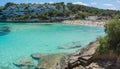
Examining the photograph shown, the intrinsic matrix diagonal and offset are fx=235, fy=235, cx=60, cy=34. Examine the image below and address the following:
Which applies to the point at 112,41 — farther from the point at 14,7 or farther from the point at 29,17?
the point at 14,7

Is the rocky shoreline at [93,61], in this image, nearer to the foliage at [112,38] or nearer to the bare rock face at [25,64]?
the foliage at [112,38]

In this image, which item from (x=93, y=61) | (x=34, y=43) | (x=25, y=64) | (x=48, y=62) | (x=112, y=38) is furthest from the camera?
(x=34, y=43)

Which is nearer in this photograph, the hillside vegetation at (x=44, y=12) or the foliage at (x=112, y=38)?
the foliage at (x=112, y=38)

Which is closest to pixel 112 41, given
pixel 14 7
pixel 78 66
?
pixel 78 66

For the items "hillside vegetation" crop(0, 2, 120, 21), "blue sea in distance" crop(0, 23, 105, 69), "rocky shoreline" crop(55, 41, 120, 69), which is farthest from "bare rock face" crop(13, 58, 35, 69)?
"hillside vegetation" crop(0, 2, 120, 21)

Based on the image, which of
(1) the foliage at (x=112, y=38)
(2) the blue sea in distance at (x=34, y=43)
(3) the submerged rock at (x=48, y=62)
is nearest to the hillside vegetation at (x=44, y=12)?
(2) the blue sea in distance at (x=34, y=43)

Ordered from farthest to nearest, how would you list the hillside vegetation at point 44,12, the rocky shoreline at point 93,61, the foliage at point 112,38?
1. the hillside vegetation at point 44,12
2. the foliage at point 112,38
3. the rocky shoreline at point 93,61

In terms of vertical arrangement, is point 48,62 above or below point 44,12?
above

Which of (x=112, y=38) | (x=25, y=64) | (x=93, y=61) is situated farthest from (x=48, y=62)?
(x=112, y=38)

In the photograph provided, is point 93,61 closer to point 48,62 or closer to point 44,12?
point 48,62

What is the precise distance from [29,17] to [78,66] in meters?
92.2

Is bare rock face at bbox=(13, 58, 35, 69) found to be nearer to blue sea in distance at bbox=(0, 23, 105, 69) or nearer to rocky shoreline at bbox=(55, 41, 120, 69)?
blue sea in distance at bbox=(0, 23, 105, 69)

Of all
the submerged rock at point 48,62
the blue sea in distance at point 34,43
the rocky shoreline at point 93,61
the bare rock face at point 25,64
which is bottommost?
the blue sea in distance at point 34,43

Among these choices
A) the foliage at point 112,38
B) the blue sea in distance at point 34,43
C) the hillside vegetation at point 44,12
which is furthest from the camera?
A: the hillside vegetation at point 44,12
